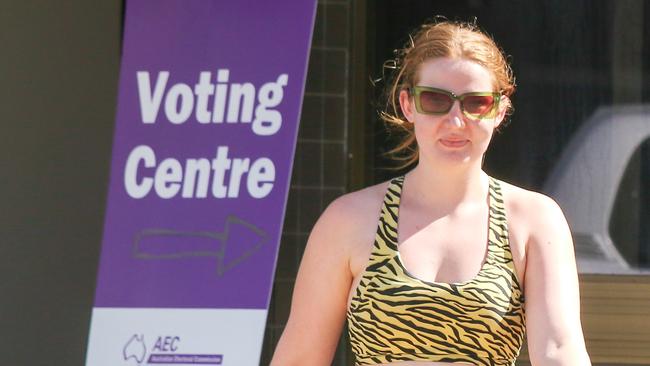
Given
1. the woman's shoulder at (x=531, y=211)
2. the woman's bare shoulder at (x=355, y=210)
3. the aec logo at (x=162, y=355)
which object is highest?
the woman's shoulder at (x=531, y=211)

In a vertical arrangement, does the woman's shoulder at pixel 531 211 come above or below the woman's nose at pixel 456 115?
below

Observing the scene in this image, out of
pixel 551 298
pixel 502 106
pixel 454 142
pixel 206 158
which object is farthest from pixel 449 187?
pixel 206 158

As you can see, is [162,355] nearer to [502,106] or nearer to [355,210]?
[355,210]

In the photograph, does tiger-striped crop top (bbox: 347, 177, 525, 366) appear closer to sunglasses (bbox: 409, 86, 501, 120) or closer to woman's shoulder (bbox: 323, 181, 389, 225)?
woman's shoulder (bbox: 323, 181, 389, 225)

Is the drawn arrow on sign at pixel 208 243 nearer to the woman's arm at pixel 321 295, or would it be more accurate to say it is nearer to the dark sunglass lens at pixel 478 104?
the woman's arm at pixel 321 295

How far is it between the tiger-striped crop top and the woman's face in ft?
0.54

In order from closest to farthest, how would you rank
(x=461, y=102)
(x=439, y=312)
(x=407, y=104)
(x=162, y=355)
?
1. (x=439, y=312)
2. (x=461, y=102)
3. (x=407, y=104)
4. (x=162, y=355)

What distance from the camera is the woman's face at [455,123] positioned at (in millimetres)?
2578

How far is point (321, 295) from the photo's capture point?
8.59ft

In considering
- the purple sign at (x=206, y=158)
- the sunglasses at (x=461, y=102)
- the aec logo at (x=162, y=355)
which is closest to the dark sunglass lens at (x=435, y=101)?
the sunglasses at (x=461, y=102)

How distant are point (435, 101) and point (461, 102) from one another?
0.05 m

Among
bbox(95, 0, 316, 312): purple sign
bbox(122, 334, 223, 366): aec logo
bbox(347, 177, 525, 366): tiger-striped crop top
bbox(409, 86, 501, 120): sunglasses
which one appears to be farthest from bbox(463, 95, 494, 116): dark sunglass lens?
bbox(122, 334, 223, 366): aec logo

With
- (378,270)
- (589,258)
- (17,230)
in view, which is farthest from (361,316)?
(17,230)

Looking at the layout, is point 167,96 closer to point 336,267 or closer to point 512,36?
point 512,36
